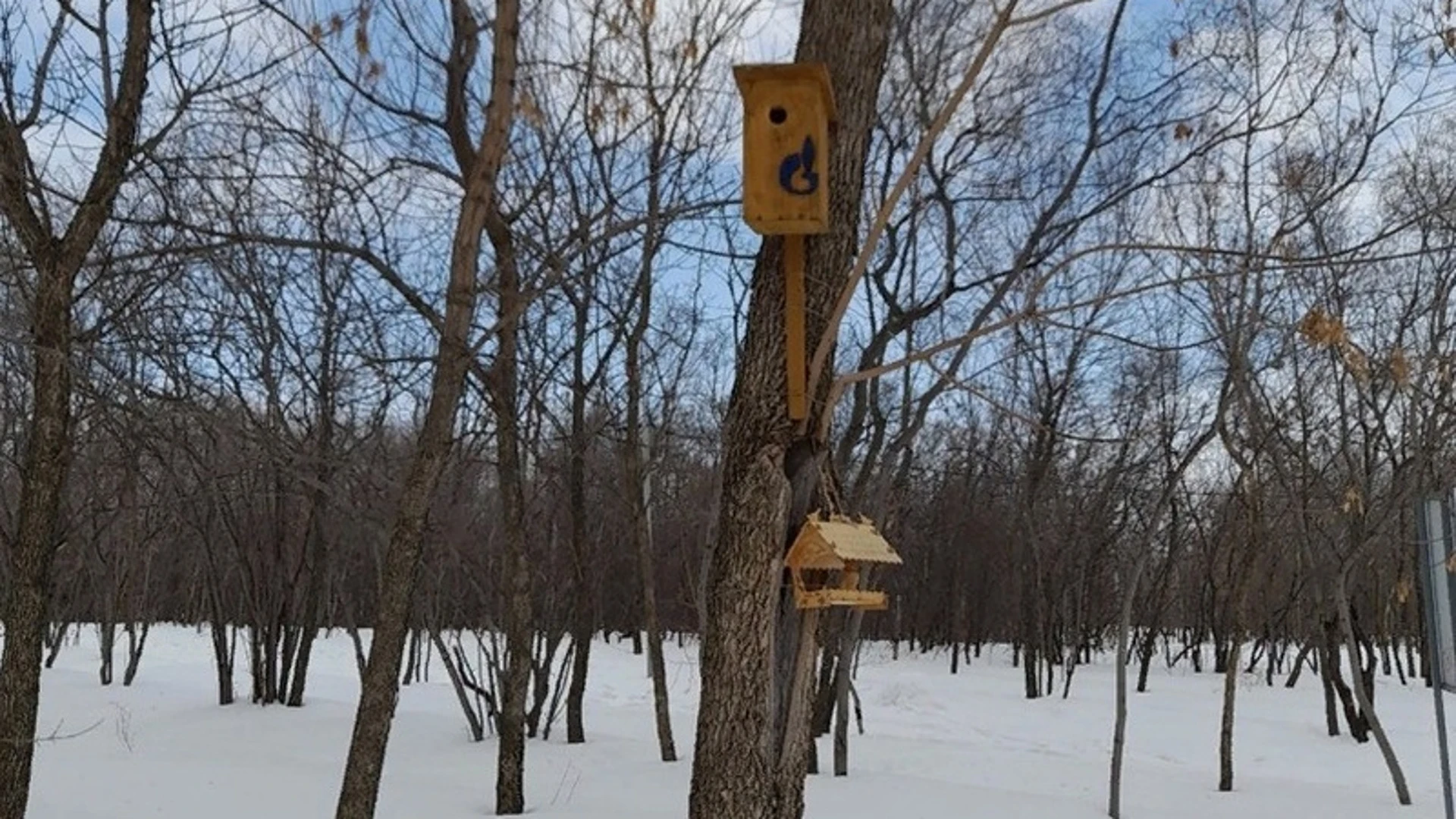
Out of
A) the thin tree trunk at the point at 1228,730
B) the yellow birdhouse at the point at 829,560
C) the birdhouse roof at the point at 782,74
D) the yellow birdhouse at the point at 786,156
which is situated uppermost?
the birdhouse roof at the point at 782,74

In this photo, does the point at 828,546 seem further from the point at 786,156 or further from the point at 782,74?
the point at 782,74

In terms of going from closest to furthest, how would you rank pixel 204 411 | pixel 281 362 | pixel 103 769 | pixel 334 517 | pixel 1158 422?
pixel 204 411
pixel 103 769
pixel 281 362
pixel 334 517
pixel 1158 422

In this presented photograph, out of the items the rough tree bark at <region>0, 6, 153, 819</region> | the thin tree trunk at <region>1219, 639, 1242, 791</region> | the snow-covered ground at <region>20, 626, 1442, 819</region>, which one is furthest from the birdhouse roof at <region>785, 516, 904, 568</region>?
the thin tree trunk at <region>1219, 639, 1242, 791</region>

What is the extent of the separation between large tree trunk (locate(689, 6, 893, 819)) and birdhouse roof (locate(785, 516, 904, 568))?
0.17ft

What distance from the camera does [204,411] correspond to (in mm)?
5570

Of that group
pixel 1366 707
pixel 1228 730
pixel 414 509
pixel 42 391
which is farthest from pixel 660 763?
pixel 42 391

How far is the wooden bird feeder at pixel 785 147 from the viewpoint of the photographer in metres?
3.27

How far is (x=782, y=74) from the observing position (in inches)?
129

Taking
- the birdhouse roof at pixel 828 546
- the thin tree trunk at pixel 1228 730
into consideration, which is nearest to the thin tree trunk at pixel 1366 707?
the thin tree trunk at pixel 1228 730

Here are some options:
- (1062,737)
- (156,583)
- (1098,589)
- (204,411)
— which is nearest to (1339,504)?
(1062,737)

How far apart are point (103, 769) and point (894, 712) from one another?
11.3 m

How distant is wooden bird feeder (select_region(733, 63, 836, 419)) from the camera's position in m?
3.27

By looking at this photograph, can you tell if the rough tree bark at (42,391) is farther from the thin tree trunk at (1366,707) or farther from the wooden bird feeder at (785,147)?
the thin tree trunk at (1366,707)

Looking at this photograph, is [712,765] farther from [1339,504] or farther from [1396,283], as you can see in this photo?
[1396,283]
